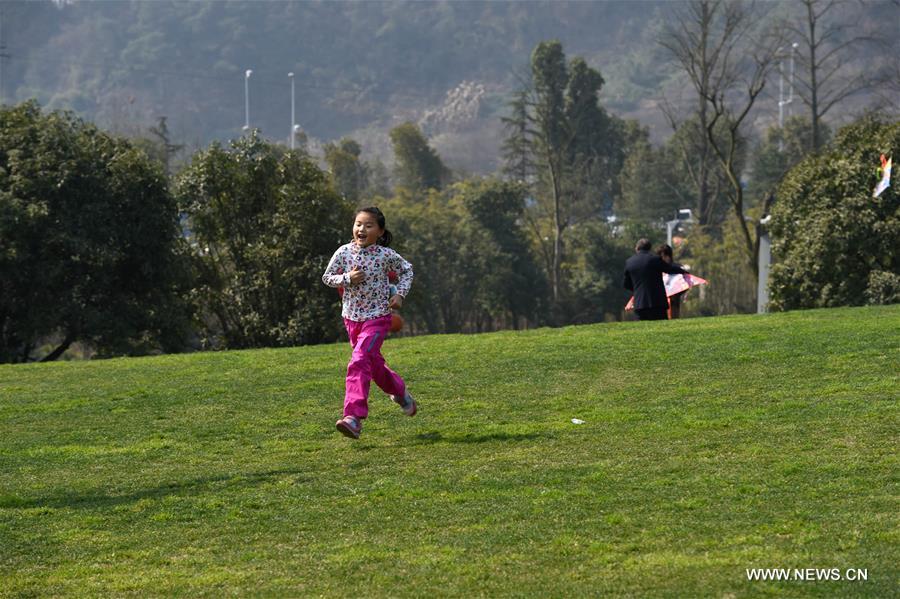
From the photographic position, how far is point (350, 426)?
957cm

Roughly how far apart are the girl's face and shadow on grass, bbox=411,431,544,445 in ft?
5.17

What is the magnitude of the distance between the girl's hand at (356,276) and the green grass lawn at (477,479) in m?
1.22

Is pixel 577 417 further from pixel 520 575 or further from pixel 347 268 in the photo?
pixel 520 575

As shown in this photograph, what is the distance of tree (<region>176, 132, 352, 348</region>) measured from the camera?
3052 cm

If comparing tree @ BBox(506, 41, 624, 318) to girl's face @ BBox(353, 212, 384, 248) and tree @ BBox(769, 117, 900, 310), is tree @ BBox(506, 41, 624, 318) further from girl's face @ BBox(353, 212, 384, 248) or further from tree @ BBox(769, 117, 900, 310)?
girl's face @ BBox(353, 212, 384, 248)

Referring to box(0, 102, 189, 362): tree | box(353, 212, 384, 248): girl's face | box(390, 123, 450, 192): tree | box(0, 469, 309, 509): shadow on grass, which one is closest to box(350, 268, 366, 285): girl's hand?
box(353, 212, 384, 248): girl's face

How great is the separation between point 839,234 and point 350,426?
73.6ft

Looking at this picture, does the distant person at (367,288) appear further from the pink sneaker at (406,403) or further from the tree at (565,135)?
the tree at (565,135)

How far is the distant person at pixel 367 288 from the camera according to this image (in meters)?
9.91

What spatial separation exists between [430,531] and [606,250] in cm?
5883

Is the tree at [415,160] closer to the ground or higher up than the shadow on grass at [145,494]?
higher up

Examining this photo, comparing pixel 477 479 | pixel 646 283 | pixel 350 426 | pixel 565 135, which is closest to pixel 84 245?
pixel 646 283

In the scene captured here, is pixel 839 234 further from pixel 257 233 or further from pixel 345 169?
pixel 345 169

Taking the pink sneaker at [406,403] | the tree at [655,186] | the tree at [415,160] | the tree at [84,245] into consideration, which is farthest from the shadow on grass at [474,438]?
the tree at [415,160]
